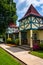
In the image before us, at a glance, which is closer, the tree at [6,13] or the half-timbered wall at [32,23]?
the half-timbered wall at [32,23]

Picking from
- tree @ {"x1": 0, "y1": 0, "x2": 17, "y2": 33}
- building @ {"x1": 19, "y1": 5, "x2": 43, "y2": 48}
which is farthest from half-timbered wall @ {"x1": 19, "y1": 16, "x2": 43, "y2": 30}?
tree @ {"x1": 0, "y1": 0, "x2": 17, "y2": 33}

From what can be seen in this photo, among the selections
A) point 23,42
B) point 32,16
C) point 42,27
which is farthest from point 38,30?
point 23,42

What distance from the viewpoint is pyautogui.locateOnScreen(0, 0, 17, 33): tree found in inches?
1246

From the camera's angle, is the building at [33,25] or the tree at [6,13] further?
the tree at [6,13]

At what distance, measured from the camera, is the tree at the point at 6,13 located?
31656 millimetres

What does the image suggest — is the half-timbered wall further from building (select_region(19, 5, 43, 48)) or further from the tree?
the tree

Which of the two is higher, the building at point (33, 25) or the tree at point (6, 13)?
the tree at point (6, 13)

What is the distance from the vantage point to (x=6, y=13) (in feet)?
107

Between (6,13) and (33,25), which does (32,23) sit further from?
(6,13)

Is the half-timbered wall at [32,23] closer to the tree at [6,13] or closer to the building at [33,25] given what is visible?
the building at [33,25]

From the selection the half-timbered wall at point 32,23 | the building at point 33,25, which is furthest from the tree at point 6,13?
the half-timbered wall at point 32,23

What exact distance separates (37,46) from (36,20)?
4223mm

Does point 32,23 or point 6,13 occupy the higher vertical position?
point 6,13

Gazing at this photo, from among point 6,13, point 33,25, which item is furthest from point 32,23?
point 6,13
